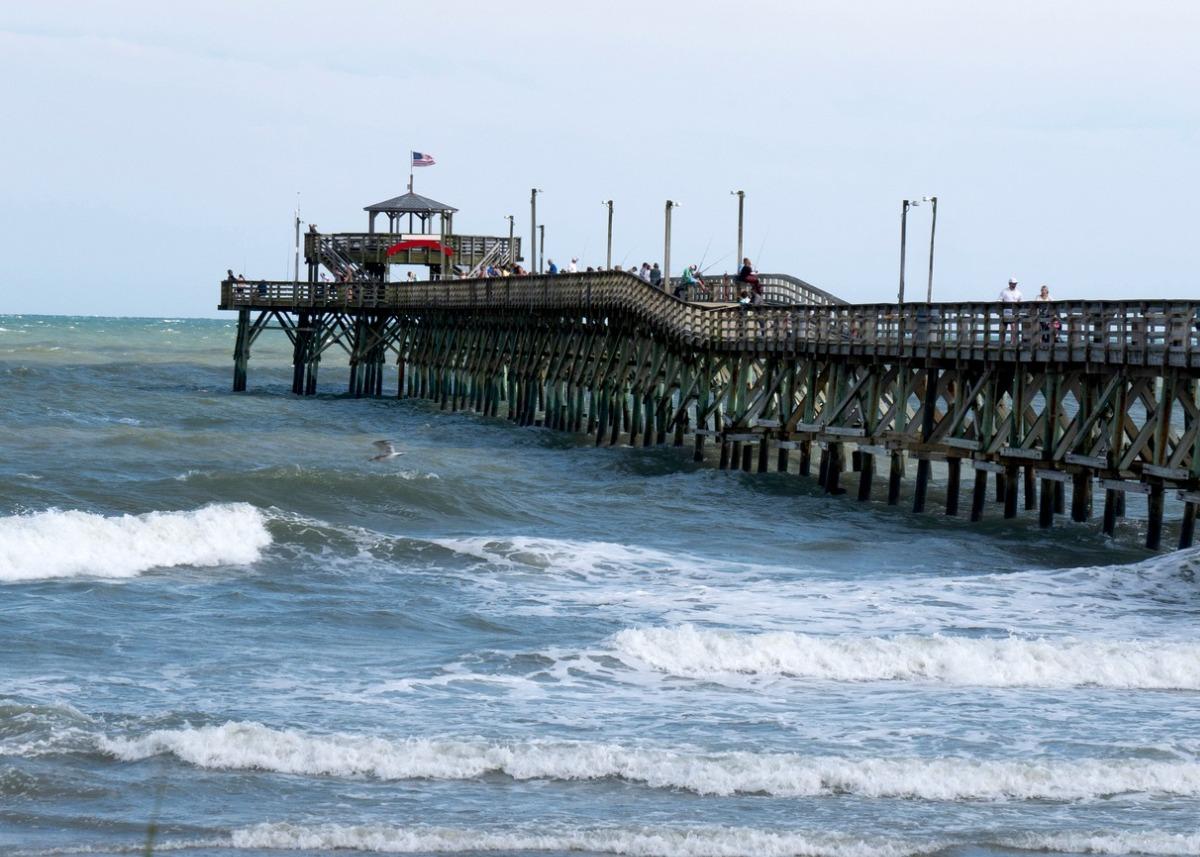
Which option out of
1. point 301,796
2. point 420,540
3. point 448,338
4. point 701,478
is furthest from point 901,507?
point 448,338

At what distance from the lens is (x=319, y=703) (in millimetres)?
14211

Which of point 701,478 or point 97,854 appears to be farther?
point 701,478

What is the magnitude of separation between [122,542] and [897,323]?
1258 cm

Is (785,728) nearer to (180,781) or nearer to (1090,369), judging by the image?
(180,781)

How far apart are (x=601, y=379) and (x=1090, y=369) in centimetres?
1929

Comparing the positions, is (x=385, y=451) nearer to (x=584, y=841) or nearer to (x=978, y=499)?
(x=978, y=499)

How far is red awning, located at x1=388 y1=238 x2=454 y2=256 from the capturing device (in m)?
59.5

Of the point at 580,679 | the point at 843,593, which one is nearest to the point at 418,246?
the point at 843,593

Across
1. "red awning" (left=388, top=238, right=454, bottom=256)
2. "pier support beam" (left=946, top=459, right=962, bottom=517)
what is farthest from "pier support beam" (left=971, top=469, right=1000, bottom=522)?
"red awning" (left=388, top=238, right=454, bottom=256)

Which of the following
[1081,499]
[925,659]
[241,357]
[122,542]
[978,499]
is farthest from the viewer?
[241,357]

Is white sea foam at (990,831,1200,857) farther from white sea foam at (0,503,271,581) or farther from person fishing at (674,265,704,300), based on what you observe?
person fishing at (674,265,704,300)

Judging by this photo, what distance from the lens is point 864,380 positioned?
30.1 m

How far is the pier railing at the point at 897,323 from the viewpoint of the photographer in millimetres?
23391

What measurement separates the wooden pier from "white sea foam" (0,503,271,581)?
10302 millimetres
